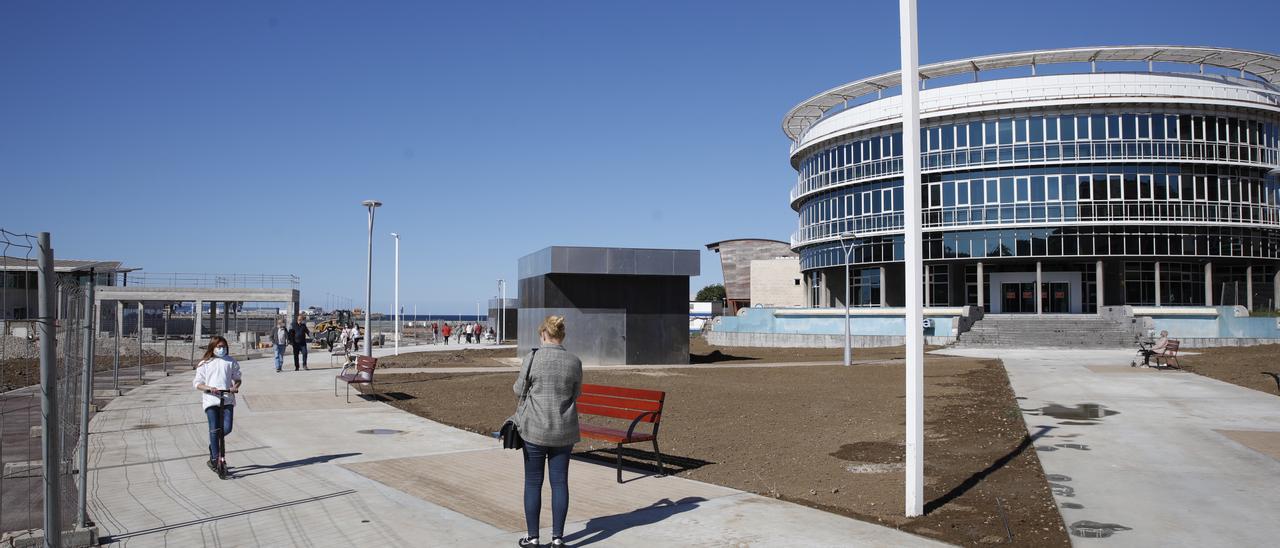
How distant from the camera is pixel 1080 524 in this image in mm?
6828

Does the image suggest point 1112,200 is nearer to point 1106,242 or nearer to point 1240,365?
point 1106,242

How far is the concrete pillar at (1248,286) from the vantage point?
155 ft

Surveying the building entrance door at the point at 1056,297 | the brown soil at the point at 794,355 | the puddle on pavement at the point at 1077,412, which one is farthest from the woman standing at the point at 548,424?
the building entrance door at the point at 1056,297

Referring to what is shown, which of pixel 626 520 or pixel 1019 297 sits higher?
pixel 1019 297

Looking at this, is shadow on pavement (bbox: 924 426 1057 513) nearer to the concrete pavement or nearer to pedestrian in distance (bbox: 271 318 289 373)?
the concrete pavement

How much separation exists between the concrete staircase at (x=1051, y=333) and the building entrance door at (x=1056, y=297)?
25.4ft

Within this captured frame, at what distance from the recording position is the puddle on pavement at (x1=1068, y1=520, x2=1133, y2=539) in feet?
21.3

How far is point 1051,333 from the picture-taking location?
136 feet

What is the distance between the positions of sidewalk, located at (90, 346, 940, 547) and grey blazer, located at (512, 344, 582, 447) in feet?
2.84

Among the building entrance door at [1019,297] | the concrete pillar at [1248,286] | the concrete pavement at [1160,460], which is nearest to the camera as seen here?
the concrete pavement at [1160,460]

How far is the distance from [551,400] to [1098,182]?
49.9m

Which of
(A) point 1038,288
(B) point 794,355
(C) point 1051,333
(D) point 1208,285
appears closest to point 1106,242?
(A) point 1038,288

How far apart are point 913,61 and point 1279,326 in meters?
38.9

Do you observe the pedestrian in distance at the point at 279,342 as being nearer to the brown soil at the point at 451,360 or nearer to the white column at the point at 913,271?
the brown soil at the point at 451,360
